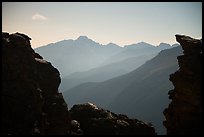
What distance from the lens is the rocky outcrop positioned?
33.4m

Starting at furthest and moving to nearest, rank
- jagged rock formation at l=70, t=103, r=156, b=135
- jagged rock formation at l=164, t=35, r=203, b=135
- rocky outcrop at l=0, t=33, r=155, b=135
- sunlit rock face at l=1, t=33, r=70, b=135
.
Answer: jagged rock formation at l=70, t=103, r=156, b=135, jagged rock formation at l=164, t=35, r=203, b=135, rocky outcrop at l=0, t=33, r=155, b=135, sunlit rock face at l=1, t=33, r=70, b=135

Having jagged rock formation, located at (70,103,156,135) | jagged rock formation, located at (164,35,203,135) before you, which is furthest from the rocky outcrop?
jagged rock formation, located at (164,35,203,135)

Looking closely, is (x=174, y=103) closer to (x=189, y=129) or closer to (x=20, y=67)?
(x=189, y=129)

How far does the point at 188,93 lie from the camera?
145 feet

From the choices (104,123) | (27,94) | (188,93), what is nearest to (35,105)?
(27,94)

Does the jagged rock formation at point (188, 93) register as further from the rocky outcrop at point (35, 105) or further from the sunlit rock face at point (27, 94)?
the sunlit rock face at point (27, 94)

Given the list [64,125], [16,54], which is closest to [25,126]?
[64,125]

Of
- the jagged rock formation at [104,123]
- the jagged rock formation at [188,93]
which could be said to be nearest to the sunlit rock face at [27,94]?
the jagged rock formation at [104,123]

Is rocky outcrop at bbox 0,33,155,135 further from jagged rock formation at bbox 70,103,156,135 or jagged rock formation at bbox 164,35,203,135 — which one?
jagged rock formation at bbox 164,35,203,135

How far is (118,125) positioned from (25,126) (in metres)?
20.5

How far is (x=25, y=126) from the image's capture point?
32.4 meters

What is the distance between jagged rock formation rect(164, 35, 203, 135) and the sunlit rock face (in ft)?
62.2

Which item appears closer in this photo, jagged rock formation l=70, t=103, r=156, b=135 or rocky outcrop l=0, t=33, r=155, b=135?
rocky outcrop l=0, t=33, r=155, b=135

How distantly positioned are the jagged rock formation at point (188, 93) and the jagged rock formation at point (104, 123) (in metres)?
6.34
